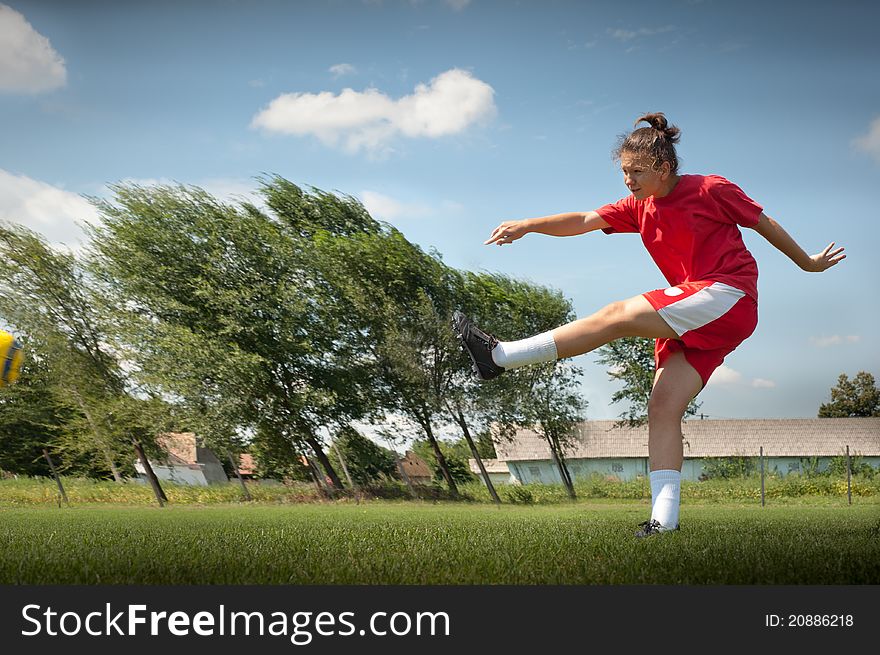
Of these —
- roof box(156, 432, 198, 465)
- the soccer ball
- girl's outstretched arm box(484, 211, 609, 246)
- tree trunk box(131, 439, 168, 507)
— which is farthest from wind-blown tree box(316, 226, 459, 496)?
girl's outstretched arm box(484, 211, 609, 246)

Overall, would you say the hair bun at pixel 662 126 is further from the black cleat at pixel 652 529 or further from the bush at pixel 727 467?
the bush at pixel 727 467

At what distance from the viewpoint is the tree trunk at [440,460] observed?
1881 cm

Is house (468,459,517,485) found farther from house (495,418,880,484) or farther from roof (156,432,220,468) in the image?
roof (156,432,220,468)

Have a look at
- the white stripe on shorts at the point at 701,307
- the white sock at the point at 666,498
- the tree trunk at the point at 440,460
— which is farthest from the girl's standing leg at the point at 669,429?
the tree trunk at the point at 440,460

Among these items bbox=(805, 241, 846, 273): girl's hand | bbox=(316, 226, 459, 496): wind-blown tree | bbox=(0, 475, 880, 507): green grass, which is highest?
bbox=(316, 226, 459, 496): wind-blown tree

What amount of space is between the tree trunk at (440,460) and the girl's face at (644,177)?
15500mm

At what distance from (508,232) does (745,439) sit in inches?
852

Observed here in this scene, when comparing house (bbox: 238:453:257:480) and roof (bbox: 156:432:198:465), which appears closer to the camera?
roof (bbox: 156:432:198:465)

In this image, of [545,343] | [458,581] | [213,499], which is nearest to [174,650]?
[458,581]

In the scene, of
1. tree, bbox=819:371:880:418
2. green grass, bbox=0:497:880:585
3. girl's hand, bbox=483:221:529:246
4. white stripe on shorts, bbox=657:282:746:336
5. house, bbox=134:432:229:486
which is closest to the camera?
green grass, bbox=0:497:880:585

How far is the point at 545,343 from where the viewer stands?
3.43m

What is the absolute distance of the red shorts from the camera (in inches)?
132

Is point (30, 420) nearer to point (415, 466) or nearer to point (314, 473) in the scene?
point (314, 473)

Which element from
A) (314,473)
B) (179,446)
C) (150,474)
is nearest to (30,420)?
(150,474)
